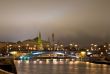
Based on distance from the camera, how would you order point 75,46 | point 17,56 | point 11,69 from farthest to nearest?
point 75,46 < point 17,56 < point 11,69

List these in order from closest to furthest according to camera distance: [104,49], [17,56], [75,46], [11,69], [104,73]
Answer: [11,69] → [104,73] → [17,56] → [104,49] → [75,46]

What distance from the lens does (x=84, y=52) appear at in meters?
156

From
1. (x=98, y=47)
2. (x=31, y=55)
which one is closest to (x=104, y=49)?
(x=98, y=47)

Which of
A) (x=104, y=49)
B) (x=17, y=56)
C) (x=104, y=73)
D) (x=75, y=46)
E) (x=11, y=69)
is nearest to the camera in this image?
(x=11, y=69)

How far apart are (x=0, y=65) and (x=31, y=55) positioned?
116 metres

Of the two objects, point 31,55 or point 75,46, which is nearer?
point 31,55

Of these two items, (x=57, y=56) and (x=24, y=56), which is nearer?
(x=24, y=56)

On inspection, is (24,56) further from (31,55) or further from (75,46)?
(75,46)

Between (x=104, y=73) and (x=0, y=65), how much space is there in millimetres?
24373

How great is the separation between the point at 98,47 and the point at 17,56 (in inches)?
1693

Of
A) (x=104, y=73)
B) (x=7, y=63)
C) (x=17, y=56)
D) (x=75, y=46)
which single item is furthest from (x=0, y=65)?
(x=75, y=46)

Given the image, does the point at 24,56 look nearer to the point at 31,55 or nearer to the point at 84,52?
the point at 31,55

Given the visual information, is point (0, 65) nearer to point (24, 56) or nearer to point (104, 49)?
point (24, 56)

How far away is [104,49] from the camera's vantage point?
6658 inches
